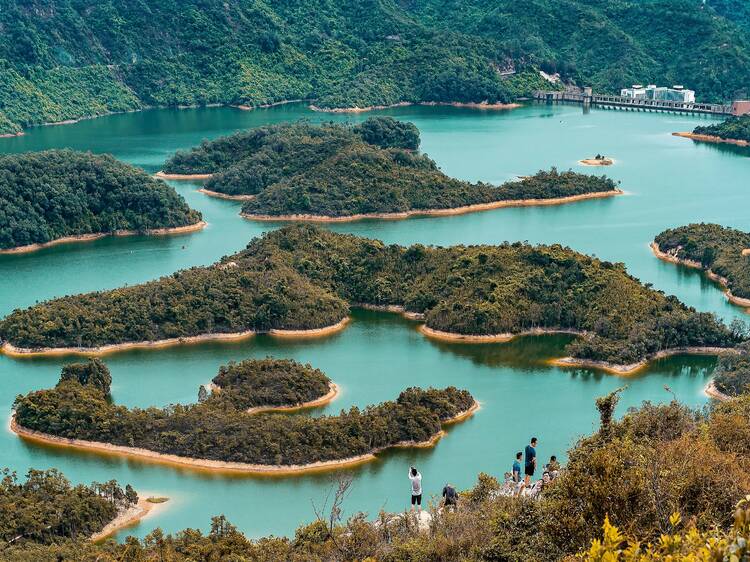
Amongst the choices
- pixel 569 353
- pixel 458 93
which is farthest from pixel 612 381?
pixel 458 93

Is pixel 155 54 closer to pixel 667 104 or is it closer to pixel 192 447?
pixel 667 104

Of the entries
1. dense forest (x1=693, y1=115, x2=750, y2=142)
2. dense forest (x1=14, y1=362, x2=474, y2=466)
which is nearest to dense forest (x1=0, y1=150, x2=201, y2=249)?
dense forest (x1=14, y1=362, x2=474, y2=466)

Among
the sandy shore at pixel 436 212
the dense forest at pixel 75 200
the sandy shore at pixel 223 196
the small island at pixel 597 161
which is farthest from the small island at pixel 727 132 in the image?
the dense forest at pixel 75 200

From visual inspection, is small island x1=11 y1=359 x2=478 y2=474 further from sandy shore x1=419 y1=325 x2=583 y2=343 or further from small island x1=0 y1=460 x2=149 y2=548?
sandy shore x1=419 y1=325 x2=583 y2=343

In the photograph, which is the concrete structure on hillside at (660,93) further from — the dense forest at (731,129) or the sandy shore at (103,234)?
the sandy shore at (103,234)

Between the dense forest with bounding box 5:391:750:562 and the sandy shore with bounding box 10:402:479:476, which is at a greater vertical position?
the dense forest with bounding box 5:391:750:562

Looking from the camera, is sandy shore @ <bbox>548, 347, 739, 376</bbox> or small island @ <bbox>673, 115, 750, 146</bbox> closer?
sandy shore @ <bbox>548, 347, 739, 376</bbox>

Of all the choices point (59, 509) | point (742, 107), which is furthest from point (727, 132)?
point (59, 509)
